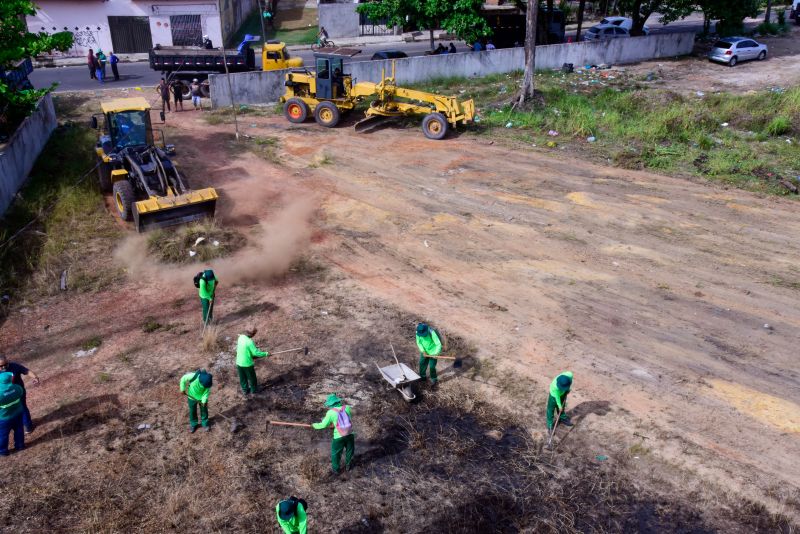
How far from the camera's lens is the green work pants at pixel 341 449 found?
7.28 m

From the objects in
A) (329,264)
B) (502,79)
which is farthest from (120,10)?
(329,264)

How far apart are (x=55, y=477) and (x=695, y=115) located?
64.7 ft

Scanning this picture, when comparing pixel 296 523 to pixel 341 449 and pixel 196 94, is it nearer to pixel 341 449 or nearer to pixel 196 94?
pixel 341 449

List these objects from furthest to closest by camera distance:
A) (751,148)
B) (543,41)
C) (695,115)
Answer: (543,41) → (695,115) → (751,148)

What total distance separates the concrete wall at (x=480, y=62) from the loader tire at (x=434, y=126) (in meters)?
4.28

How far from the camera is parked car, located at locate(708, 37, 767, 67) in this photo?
29047 millimetres

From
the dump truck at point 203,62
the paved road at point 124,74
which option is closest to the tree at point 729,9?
the paved road at point 124,74

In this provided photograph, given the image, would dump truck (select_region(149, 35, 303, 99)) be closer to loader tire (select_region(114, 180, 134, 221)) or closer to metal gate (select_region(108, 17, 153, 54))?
metal gate (select_region(108, 17, 153, 54))

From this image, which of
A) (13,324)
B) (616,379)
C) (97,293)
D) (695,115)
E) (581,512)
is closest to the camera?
(581,512)

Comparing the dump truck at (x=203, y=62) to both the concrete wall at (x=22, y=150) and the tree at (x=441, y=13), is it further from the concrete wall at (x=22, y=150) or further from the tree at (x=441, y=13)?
the concrete wall at (x=22, y=150)

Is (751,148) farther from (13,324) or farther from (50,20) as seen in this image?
(50,20)

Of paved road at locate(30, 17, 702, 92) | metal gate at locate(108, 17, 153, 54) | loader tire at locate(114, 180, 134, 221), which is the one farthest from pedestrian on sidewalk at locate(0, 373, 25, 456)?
metal gate at locate(108, 17, 153, 54)

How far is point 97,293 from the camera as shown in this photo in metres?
11.4

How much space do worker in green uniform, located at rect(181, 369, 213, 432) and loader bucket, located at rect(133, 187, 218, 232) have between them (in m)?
5.85
